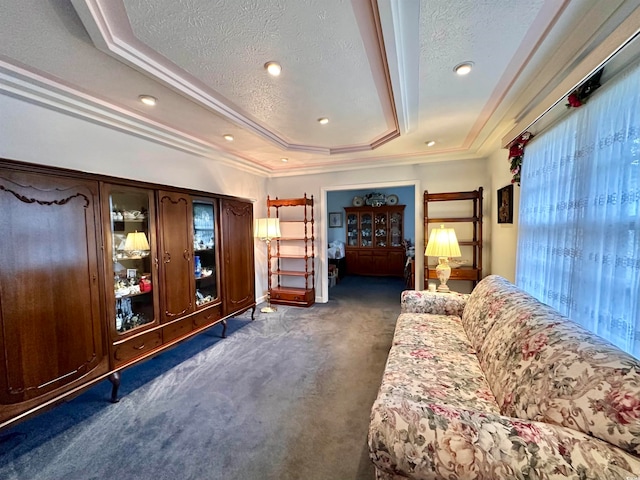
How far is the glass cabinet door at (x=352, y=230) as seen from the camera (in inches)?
299

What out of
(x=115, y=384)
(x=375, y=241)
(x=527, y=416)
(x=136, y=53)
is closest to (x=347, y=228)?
(x=375, y=241)

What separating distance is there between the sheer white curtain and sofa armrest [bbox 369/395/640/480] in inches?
32.2

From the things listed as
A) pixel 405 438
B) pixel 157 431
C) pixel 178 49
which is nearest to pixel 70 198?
pixel 178 49

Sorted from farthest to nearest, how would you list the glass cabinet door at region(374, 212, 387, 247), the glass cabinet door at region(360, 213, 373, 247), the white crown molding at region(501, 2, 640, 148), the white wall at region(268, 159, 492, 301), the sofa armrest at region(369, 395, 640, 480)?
the glass cabinet door at region(360, 213, 373, 247) → the glass cabinet door at region(374, 212, 387, 247) → the white wall at region(268, 159, 492, 301) → the white crown molding at region(501, 2, 640, 148) → the sofa armrest at region(369, 395, 640, 480)

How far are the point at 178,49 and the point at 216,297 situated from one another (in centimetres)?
250

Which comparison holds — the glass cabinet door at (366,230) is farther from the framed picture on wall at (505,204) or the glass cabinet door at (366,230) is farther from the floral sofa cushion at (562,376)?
the floral sofa cushion at (562,376)

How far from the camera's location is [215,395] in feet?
6.98

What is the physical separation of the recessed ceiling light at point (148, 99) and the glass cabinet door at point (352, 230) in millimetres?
5872

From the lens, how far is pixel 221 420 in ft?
6.07

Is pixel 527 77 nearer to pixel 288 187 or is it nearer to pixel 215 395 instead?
pixel 215 395

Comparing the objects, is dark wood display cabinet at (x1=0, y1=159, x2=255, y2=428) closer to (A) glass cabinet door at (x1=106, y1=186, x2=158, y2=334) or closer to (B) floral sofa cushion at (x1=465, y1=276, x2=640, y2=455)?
(A) glass cabinet door at (x1=106, y1=186, x2=158, y2=334)

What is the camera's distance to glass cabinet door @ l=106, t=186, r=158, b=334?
7.34 ft

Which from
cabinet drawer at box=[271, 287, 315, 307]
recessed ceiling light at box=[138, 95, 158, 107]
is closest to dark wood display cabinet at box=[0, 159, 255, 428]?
recessed ceiling light at box=[138, 95, 158, 107]

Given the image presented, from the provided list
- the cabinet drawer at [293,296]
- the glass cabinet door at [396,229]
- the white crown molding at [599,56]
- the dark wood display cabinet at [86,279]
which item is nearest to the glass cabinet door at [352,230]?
the glass cabinet door at [396,229]
